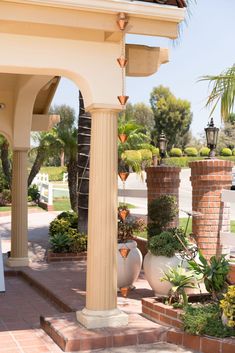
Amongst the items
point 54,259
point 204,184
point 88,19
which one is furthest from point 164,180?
point 88,19

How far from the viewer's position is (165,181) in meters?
10.1

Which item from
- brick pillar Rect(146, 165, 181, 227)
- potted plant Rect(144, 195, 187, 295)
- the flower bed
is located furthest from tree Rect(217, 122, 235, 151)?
the flower bed

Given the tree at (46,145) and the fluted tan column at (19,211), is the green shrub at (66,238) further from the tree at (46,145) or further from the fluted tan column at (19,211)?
the tree at (46,145)

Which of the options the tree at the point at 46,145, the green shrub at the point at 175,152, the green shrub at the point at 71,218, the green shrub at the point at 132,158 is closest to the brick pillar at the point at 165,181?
the green shrub at the point at 71,218

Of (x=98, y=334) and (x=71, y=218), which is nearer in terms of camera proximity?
(x=98, y=334)

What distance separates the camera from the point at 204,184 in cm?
874

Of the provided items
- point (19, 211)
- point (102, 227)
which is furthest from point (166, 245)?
point (19, 211)

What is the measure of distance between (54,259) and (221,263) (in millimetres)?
6002

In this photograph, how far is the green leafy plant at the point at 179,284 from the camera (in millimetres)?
6097

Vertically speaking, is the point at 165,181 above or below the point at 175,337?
above

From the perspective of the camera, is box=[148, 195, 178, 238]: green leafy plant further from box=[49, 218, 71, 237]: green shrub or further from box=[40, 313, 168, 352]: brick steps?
box=[40, 313, 168, 352]: brick steps

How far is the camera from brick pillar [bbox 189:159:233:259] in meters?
8.66

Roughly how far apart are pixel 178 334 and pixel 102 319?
2.82 feet

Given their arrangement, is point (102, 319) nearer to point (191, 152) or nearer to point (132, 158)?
point (132, 158)
